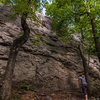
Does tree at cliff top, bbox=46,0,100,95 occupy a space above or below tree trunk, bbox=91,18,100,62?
above

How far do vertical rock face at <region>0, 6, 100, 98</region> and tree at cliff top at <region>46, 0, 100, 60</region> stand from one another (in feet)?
5.33

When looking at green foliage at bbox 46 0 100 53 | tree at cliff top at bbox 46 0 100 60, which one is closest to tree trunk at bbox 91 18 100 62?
tree at cliff top at bbox 46 0 100 60

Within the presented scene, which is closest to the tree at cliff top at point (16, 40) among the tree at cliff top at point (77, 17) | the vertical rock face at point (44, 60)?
the vertical rock face at point (44, 60)

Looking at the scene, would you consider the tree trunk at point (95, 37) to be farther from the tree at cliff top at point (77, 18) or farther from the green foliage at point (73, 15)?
the green foliage at point (73, 15)

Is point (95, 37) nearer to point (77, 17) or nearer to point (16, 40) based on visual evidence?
point (77, 17)

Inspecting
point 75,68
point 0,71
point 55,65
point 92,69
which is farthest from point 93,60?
point 0,71

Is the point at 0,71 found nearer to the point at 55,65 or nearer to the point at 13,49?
the point at 13,49

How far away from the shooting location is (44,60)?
22125 millimetres

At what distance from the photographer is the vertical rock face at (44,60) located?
802 inches

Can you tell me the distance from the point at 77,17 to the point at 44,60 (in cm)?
528

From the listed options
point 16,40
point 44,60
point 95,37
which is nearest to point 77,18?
point 95,37

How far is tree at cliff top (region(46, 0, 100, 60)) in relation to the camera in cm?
2245

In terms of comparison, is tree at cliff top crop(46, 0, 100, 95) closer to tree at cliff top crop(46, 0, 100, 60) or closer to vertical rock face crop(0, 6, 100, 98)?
tree at cliff top crop(46, 0, 100, 60)

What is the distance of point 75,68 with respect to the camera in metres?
23.6
